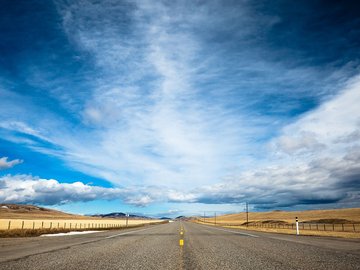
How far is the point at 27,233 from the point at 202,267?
21.7 metres

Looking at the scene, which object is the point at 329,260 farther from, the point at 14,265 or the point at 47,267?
the point at 14,265

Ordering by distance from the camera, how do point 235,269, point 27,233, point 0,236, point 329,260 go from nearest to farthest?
point 235,269
point 329,260
point 0,236
point 27,233

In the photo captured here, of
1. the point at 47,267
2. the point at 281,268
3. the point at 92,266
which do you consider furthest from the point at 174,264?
the point at 47,267

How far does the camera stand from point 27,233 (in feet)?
77.6

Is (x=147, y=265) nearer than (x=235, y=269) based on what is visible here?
No

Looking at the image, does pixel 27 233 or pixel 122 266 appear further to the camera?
pixel 27 233

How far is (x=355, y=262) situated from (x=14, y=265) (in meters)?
8.30

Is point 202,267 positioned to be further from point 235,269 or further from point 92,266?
point 92,266

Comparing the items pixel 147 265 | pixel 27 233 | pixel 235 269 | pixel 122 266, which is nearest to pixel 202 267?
pixel 235 269

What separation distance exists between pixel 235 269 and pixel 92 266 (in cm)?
330

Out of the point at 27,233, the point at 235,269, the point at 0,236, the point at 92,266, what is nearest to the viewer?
the point at 235,269

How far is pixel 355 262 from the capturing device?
7328 millimetres

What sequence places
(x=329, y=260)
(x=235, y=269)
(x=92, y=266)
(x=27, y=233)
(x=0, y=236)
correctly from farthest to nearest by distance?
(x=27, y=233) < (x=0, y=236) < (x=329, y=260) < (x=92, y=266) < (x=235, y=269)

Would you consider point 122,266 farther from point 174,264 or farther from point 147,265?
point 174,264
